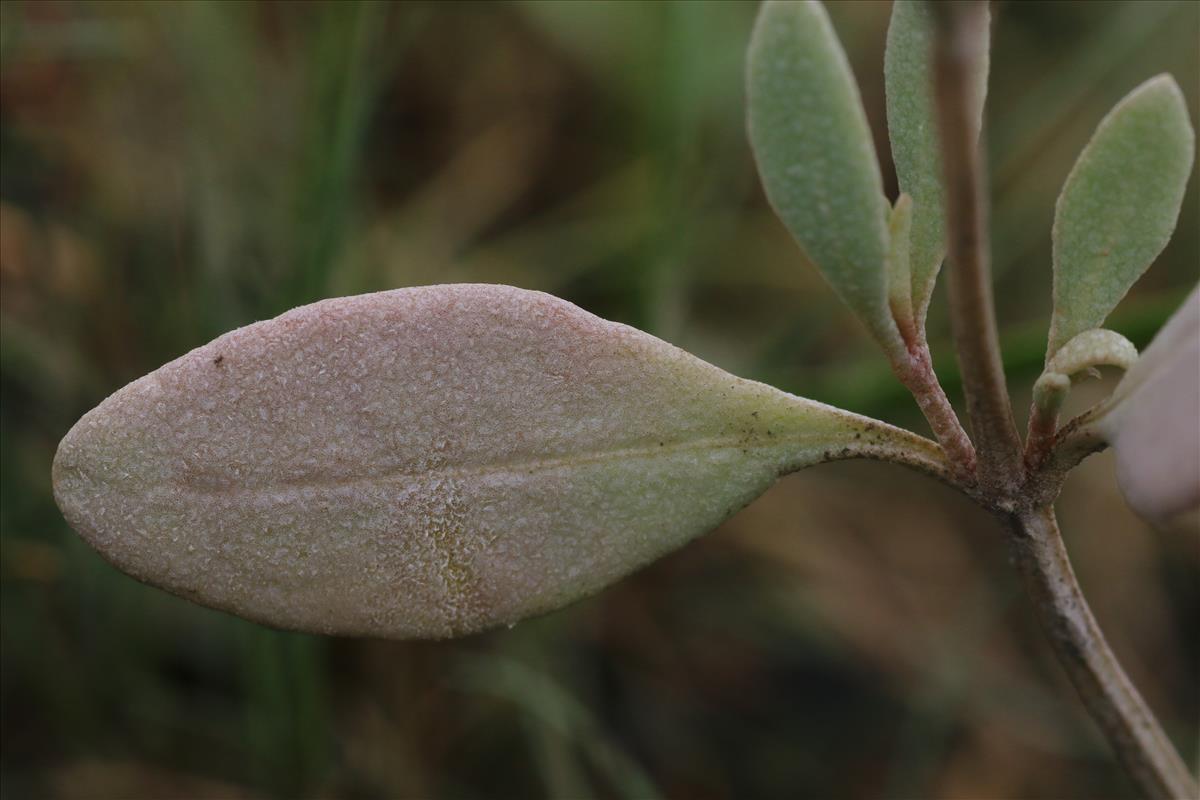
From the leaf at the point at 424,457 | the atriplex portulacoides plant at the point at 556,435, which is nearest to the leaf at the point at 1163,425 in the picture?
the atriplex portulacoides plant at the point at 556,435

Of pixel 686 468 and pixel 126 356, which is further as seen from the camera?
pixel 126 356

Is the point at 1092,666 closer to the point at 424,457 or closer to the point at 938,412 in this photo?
the point at 938,412

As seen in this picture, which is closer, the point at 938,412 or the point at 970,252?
the point at 970,252

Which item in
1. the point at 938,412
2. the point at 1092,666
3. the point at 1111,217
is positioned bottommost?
the point at 1092,666

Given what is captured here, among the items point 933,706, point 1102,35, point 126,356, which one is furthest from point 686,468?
point 1102,35

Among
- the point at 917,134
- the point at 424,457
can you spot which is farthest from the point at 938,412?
the point at 424,457

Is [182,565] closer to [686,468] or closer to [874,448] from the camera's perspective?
[686,468]

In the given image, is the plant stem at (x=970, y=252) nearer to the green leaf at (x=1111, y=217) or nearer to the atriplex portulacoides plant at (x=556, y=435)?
the atriplex portulacoides plant at (x=556, y=435)
